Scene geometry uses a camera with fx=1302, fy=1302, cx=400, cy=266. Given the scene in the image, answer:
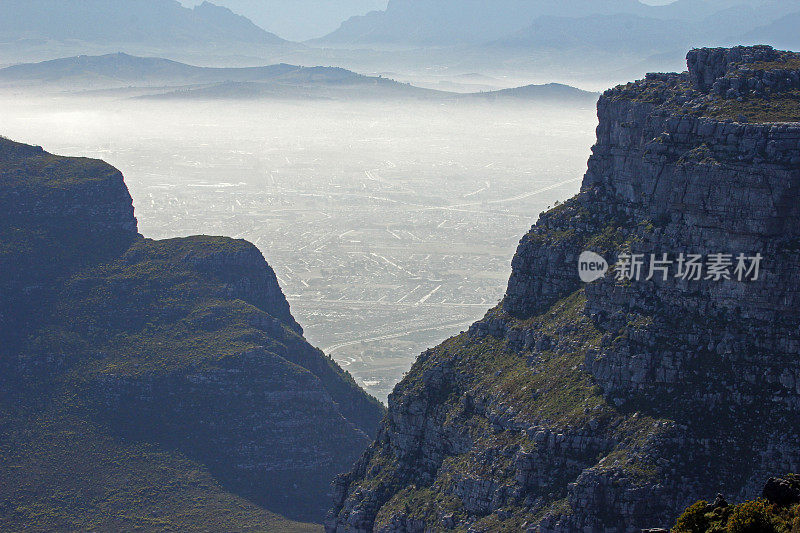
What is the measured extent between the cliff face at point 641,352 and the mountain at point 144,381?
99.8 ft

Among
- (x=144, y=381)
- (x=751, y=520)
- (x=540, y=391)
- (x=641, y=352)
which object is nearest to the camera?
(x=751, y=520)

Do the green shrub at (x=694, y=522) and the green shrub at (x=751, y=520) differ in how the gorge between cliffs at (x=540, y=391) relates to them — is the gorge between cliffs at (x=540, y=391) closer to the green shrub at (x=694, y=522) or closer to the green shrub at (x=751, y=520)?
the green shrub at (x=694, y=522)

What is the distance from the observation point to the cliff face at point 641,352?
207 feet

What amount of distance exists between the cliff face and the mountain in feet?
99.8

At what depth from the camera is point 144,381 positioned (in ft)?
377

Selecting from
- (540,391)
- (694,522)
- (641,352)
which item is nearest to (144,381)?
(540,391)

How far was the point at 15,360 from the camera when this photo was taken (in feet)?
383

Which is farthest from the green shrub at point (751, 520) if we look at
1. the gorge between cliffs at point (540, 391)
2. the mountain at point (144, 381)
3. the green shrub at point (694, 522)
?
the mountain at point (144, 381)

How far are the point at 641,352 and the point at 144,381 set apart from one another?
196 ft

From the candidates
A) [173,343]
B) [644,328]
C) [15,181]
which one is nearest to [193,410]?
[173,343]

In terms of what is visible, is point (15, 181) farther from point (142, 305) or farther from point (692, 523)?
point (692, 523)

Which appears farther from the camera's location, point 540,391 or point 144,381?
point 144,381

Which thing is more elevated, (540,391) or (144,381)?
(540,391)

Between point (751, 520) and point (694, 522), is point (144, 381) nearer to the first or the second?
point (694, 522)
